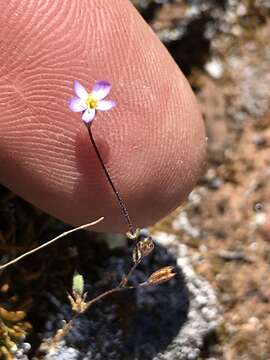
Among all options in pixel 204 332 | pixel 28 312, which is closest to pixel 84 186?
pixel 28 312

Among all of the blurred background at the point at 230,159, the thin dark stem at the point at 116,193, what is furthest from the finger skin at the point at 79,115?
the blurred background at the point at 230,159

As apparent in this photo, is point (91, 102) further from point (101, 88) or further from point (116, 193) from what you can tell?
point (116, 193)

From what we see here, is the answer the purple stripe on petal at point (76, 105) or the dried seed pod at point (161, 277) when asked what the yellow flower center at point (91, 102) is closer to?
the purple stripe on petal at point (76, 105)

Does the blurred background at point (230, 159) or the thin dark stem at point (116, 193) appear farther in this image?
the blurred background at point (230, 159)

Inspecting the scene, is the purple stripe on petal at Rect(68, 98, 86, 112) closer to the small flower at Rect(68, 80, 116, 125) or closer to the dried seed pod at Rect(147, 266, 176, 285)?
the small flower at Rect(68, 80, 116, 125)

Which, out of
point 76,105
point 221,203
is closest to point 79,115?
point 76,105

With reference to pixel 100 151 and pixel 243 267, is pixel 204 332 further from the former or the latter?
pixel 100 151

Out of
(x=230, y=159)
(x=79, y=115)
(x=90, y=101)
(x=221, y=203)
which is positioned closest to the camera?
(x=90, y=101)
